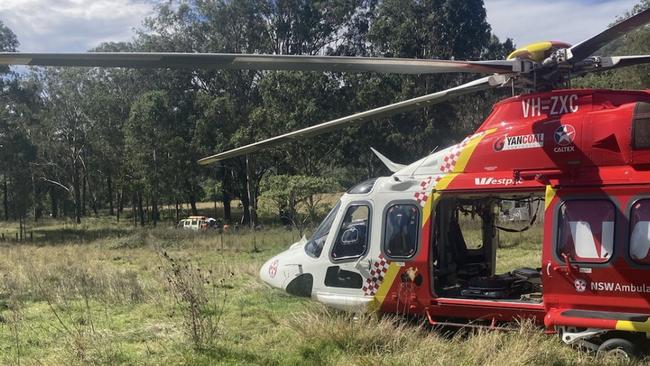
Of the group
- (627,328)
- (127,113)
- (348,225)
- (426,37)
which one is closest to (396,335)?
(348,225)

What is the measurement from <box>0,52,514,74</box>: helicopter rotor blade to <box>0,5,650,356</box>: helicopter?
0.01 m

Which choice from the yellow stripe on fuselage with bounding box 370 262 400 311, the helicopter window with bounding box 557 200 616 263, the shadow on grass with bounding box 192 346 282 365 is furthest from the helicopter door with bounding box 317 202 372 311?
the helicopter window with bounding box 557 200 616 263

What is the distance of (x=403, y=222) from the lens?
700 cm

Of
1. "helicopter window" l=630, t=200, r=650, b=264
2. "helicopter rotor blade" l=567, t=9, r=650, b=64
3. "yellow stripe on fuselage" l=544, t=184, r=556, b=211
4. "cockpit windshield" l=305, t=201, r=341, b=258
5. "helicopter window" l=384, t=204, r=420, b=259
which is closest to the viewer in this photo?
"helicopter rotor blade" l=567, t=9, r=650, b=64

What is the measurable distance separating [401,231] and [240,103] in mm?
39940

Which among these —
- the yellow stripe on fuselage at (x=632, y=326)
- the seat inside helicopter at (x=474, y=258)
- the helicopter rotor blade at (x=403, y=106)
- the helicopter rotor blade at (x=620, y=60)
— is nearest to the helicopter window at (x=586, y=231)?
the yellow stripe on fuselage at (x=632, y=326)

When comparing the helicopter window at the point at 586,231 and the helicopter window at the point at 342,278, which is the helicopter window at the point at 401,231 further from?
the helicopter window at the point at 586,231

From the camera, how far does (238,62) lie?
181 inches

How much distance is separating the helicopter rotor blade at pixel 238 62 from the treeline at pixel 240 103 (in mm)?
32068

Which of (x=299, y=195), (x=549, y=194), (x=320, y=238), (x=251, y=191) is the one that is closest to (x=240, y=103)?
(x=251, y=191)

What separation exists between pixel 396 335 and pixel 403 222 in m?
1.40

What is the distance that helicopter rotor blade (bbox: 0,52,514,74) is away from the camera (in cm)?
418

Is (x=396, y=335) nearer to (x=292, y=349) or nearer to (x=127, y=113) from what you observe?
(x=292, y=349)

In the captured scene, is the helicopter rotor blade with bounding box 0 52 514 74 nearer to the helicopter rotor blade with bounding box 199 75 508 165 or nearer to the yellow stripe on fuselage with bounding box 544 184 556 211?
the helicopter rotor blade with bounding box 199 75 508 165
